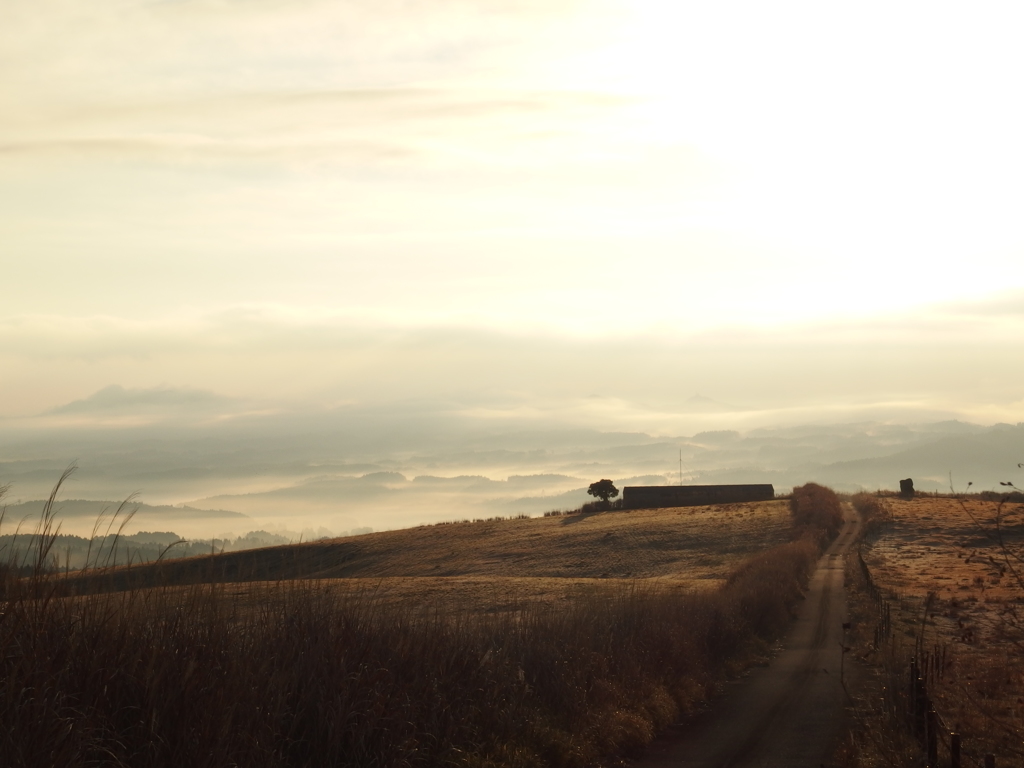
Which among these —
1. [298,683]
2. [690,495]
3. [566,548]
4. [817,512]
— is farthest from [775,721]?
[690,495]

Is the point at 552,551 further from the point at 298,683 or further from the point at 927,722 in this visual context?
the point at 298,683

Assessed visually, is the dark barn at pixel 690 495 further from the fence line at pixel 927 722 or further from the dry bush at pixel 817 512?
the fence line at pixel 927 722

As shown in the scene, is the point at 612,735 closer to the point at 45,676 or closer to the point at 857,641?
the point at 45,676

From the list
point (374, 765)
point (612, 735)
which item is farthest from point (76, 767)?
point (612, 735)

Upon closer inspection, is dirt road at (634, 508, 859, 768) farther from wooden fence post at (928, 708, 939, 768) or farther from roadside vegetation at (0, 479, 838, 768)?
wooden fence post at (928, 708, 939, 768)

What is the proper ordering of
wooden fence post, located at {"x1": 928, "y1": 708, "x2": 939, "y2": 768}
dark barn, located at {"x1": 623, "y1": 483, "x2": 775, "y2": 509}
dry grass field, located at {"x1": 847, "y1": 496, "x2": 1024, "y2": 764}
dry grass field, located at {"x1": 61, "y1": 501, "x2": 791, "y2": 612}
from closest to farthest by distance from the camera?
wooden fence post, located at {"x1": 928, "y1": 708, "x2": 939, "y2": 768}, dry grass field, located at {"x1": 847, "y1": 496, "x2": 1024, "y2": 764}, dry grass field, located at {"x1": 61, "y1": 501, "x2": 791, "y2": 612}, dark barn, located at {"x1": 623, "y1": 483, "x2": 775, "y2": 509}

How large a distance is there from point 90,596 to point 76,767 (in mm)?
2218

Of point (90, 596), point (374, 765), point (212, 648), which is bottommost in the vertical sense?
point (374, 765)

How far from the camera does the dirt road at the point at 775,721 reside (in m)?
15.4

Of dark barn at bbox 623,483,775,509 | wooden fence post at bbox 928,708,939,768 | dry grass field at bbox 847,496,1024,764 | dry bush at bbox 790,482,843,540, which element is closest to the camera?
wooden fence post at bbox 928,708,939,768

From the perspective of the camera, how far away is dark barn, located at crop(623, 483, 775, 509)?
94.4m

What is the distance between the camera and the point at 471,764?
41.1 feet

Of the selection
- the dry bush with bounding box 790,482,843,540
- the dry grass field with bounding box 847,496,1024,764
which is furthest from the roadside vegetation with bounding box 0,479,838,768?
the dry bush with bounding box 790,482,843,540

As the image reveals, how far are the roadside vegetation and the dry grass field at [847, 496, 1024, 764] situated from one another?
552 centimetres
